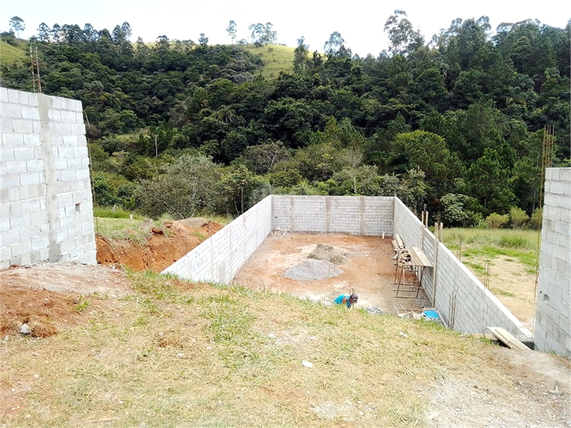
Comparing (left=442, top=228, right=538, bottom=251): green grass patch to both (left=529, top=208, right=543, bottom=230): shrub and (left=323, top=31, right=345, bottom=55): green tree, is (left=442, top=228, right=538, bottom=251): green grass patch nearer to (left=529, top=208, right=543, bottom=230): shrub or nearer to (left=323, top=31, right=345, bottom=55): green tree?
(left=529, top=208, right=543, bottom=230): shrub

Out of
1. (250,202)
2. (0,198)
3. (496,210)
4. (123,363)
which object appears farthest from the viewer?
(496,210)

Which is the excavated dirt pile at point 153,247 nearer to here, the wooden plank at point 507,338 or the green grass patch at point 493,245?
the wooden plank at point 507,338

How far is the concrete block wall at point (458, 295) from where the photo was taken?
5918 millimetres

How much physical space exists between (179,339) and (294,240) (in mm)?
13026

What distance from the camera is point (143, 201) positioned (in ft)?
60.1

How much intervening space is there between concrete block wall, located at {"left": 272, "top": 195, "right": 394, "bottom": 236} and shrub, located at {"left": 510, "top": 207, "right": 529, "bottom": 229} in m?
8.19

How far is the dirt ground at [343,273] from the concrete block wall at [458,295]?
1.07 m

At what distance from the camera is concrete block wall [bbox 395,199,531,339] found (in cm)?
592

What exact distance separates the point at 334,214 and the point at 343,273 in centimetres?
567

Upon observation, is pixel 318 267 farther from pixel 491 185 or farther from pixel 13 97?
pixel 491 185

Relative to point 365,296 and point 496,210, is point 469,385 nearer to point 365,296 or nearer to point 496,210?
point 365,296

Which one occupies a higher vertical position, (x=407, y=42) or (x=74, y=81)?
(x=407, y=42)

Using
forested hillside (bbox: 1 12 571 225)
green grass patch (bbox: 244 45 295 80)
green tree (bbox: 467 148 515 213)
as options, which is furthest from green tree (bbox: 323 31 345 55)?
green tree (bbox: 467 148 515 213)

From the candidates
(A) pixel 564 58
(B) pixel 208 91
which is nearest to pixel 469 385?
(B) pixel 208 91
